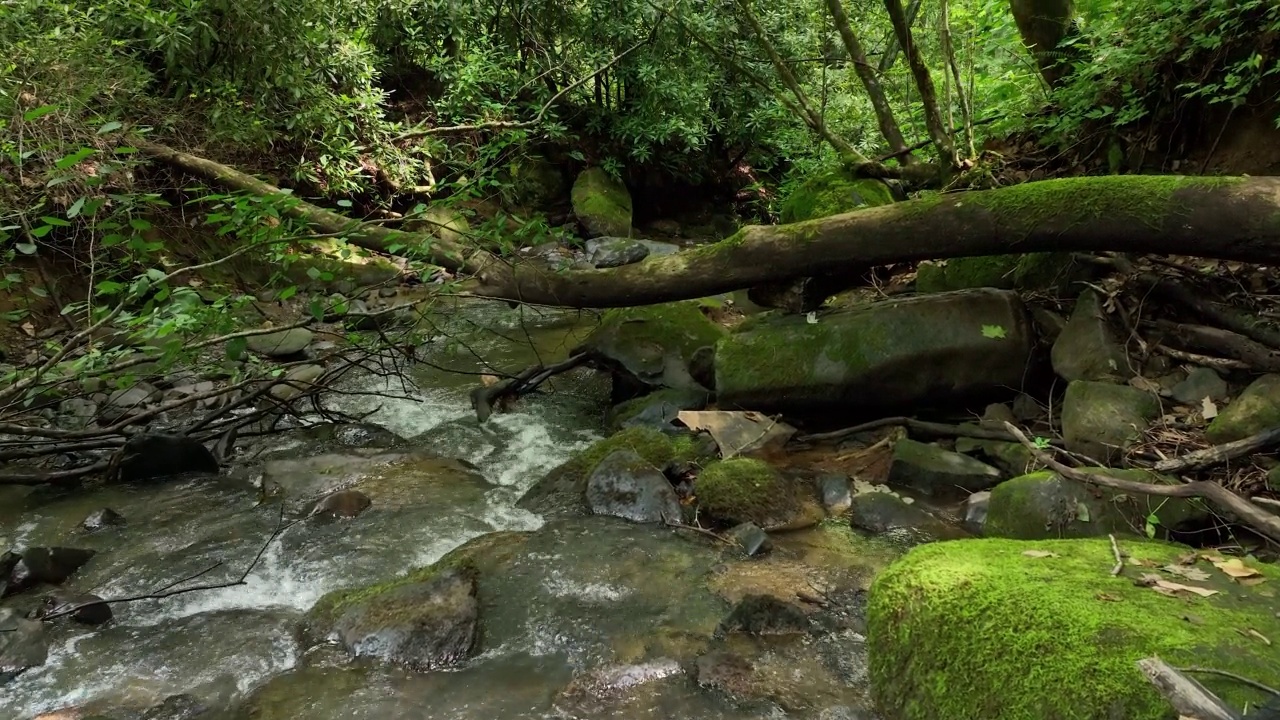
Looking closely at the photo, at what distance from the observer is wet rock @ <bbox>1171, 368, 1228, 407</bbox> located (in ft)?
13.5

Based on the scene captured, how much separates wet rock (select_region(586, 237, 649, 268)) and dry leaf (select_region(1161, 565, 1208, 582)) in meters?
7.63

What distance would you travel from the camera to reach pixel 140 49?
772 centimetres

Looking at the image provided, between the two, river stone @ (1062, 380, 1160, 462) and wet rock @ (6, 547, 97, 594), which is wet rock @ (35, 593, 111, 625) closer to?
wet rock @ (6, 547, 97, 594)

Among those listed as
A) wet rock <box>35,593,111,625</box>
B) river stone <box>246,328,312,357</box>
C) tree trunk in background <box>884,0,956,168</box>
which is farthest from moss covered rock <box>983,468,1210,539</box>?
river stone <box>246,328,312,357</box>

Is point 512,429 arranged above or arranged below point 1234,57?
below

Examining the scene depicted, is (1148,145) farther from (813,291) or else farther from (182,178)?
(182,178)

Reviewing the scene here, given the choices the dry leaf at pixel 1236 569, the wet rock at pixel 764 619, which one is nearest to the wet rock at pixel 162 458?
the wet rock at pixel 764 619

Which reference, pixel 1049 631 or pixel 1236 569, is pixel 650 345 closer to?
pixel 1236 569

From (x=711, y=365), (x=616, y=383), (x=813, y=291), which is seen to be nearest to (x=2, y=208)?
(x=616, y=383)

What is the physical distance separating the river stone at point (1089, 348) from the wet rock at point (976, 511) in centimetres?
111

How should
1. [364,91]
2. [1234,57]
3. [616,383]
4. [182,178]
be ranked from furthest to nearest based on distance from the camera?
[364,91] → [182,178] → [616,383] → [1234,57]

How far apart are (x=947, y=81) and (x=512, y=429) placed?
5.13 m

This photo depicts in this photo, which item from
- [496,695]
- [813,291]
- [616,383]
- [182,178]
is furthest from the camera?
[182,178]

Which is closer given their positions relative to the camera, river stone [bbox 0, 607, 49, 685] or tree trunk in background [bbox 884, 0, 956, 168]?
river stone [bbox 0, 607, 49, 685]
